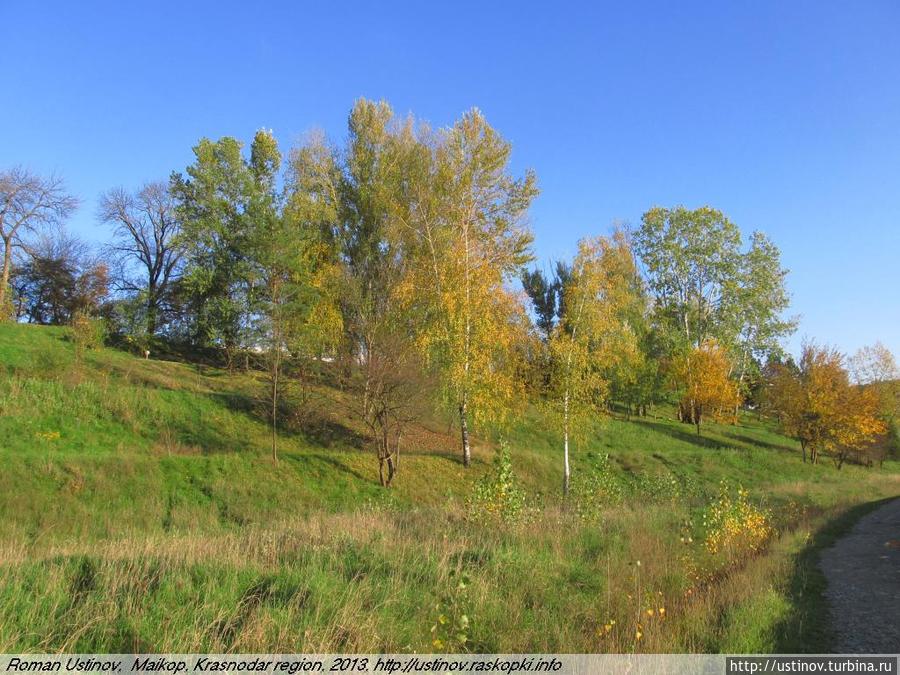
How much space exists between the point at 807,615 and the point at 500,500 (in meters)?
4.52

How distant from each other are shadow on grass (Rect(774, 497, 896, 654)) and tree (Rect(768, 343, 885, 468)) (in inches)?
1011

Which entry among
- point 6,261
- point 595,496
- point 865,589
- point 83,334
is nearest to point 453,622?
point 865,589

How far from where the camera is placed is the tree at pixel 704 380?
114ft

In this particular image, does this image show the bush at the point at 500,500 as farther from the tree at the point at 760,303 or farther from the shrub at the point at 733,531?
the tree at the point at 760,303

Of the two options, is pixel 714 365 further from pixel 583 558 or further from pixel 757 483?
pixel 583 558

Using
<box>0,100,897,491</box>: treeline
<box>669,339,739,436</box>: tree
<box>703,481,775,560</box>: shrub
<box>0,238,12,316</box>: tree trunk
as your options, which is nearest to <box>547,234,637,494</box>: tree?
<box>0,100,897,491</box>: treeline

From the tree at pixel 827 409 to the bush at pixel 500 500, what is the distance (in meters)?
30.2

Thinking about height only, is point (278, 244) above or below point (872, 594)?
above

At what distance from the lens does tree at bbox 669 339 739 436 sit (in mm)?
34812

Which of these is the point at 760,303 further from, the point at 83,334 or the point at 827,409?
the point at 83,334

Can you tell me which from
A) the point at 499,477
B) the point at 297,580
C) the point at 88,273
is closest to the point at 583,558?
the point at 499,477

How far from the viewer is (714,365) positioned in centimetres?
3562

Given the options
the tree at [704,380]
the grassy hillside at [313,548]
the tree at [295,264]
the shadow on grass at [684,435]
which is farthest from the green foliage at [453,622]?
the tree at [704,380]

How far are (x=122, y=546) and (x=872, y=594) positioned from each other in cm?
962
